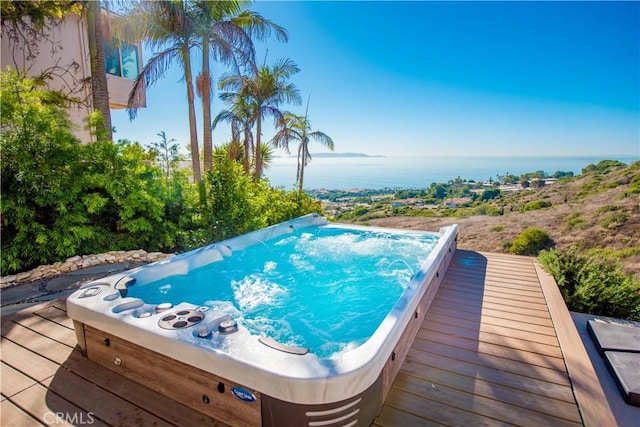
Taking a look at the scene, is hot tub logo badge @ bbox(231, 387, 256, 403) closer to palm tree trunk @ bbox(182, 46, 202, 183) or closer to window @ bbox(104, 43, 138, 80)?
palm tree trunk @ bbox(182, 46, 202, 183)

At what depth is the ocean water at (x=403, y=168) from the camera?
749cm

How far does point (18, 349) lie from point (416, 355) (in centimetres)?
257

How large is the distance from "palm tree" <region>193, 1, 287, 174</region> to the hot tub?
3.92 meters

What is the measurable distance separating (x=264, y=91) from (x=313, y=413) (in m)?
8.13

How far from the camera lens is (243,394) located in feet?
4.54

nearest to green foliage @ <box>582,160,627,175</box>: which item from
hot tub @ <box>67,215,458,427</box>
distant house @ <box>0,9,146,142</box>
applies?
hot tub @ <box>67,215,458,427</box>

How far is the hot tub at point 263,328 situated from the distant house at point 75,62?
4779mm

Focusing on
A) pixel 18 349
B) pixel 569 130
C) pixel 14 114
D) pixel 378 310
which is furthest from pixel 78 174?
pixel 569 130

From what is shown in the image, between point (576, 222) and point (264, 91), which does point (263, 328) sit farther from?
point (264, 91)

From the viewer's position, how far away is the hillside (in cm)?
532

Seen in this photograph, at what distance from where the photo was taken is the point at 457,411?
1557 millimetres

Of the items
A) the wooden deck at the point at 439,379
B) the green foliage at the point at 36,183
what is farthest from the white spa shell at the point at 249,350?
the green foliage at the point at 36,183

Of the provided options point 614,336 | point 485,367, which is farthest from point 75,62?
point 614,336

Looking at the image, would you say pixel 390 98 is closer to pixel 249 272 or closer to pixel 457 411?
pixel 249 272
